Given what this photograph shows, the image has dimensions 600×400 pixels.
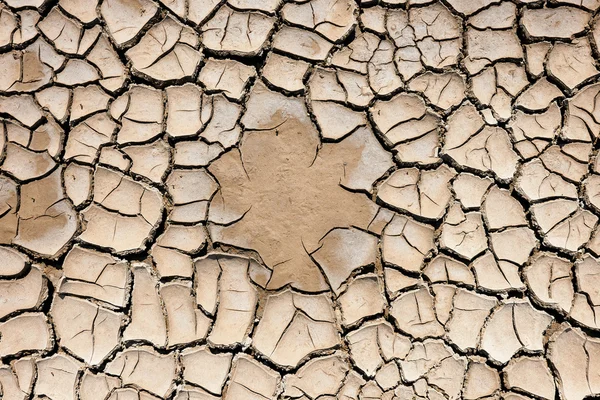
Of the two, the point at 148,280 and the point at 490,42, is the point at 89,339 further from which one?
the point at 490,42

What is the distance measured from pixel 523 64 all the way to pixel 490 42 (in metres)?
0.18

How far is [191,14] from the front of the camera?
256cm

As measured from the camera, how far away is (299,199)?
8.24 feet

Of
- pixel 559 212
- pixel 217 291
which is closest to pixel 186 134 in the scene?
pixel 217 291

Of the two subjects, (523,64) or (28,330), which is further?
(523,64)

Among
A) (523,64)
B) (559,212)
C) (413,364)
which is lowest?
(413,364)

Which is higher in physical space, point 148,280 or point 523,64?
point 523,64

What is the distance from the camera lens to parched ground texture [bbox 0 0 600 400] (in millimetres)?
2422

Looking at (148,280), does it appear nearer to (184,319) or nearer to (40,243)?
(184,319)

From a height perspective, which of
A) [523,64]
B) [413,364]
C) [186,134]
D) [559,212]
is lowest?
[413,364]

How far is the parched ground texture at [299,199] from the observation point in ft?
7.95

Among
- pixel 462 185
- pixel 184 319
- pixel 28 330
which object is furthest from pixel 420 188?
pixel 28 330

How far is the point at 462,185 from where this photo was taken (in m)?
2.52

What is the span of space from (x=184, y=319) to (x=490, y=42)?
1.86m
